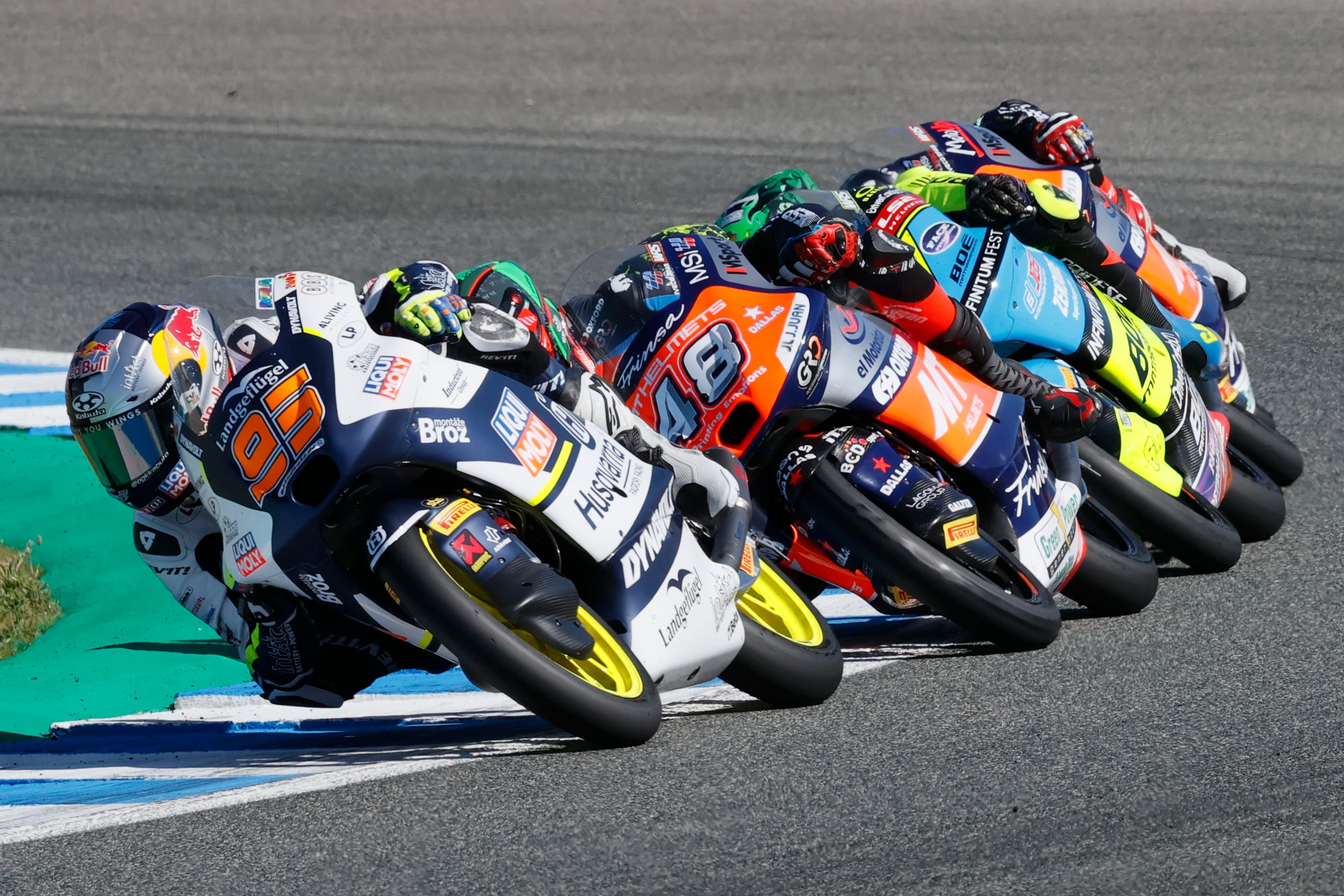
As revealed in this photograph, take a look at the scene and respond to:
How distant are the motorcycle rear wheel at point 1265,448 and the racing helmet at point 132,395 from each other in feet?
15.1

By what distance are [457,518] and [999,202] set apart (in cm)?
323

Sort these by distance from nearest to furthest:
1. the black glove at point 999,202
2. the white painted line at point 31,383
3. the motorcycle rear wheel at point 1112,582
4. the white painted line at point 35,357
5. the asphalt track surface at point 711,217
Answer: the asphalt track surface at point 711,217
the motorcycle rear wheel at point 1112,582
the black glove at point 999,202
the white painted line at point 31,383
the white painted line at point 35,357

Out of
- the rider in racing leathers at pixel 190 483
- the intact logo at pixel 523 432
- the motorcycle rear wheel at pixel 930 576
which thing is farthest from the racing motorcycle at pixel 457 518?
the motorcycle rear wheel at pixel 930 576

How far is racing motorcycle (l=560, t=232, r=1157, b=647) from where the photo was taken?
16.5 ft

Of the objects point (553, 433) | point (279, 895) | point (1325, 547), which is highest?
point (553, 433)

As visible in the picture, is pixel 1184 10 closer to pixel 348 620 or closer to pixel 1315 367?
pixel 1315 367

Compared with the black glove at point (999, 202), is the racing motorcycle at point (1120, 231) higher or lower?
lower

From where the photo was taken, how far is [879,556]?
495cm

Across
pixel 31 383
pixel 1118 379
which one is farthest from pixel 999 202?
pixel 31 383

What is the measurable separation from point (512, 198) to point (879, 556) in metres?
7.94

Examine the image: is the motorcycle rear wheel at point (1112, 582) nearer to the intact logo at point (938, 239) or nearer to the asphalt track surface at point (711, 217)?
the asphalt track surface at point (711, 217)

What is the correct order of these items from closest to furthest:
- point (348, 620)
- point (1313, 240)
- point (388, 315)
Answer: point (348, 620), point (388, 315), point (1313, 240)

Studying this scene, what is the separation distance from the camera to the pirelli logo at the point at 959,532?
16.8 ft

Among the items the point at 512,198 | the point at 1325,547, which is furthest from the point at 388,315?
the point at 512,198
